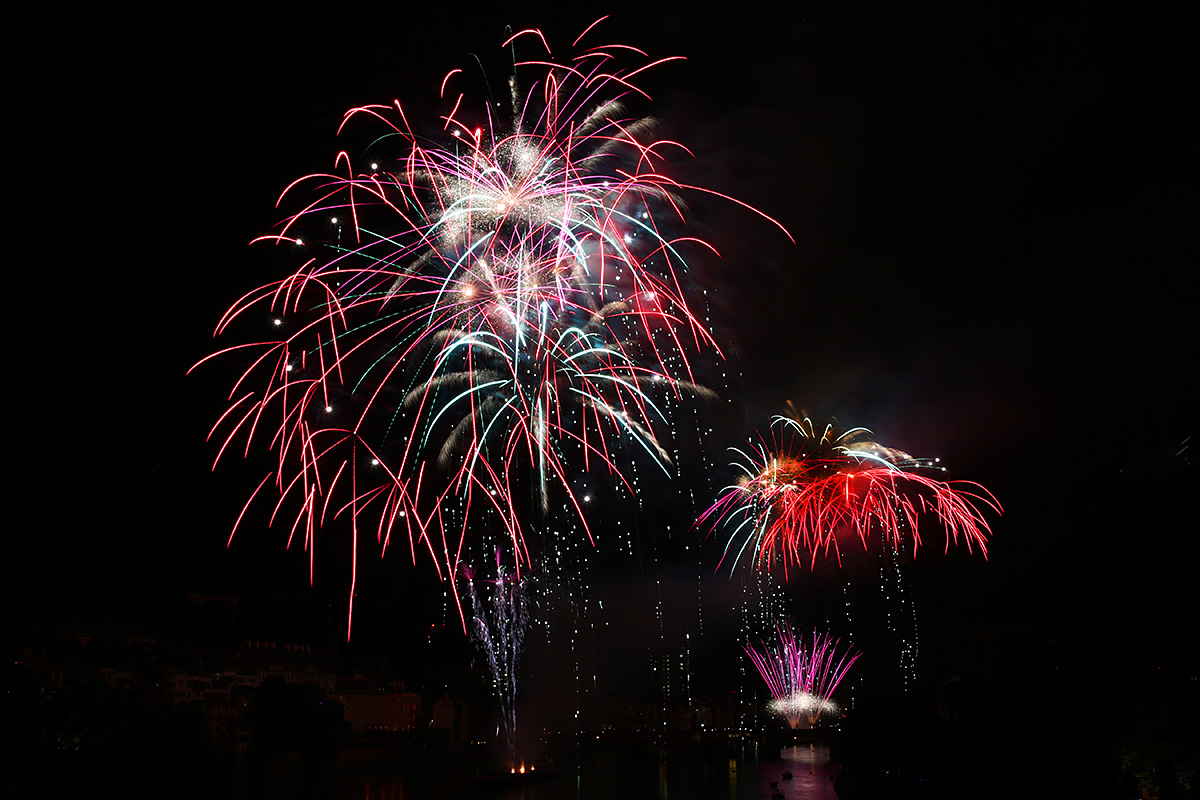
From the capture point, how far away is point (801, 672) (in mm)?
58000

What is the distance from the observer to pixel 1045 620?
95.2ft

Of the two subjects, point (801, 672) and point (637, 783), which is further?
point (801, 672)

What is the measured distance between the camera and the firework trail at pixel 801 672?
56.2m

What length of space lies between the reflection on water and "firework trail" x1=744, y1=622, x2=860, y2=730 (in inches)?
204

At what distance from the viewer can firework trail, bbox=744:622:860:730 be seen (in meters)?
56.2

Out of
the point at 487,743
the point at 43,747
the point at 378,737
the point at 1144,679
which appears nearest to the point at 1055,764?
the point at 1144,679

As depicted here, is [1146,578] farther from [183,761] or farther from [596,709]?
[596,709]

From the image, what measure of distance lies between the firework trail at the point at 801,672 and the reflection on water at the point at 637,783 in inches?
204

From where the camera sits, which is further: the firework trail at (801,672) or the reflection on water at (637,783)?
the firework trail at (801,672)

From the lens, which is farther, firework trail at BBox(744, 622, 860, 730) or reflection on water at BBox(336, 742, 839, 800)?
firework trail at BBox(744, 622, 860, 730)

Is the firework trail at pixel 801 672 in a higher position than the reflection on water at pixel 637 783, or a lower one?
higher

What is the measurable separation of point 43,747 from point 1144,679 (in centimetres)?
2851

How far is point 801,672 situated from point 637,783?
1569 centimetres

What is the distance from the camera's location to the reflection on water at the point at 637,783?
39.2 m
